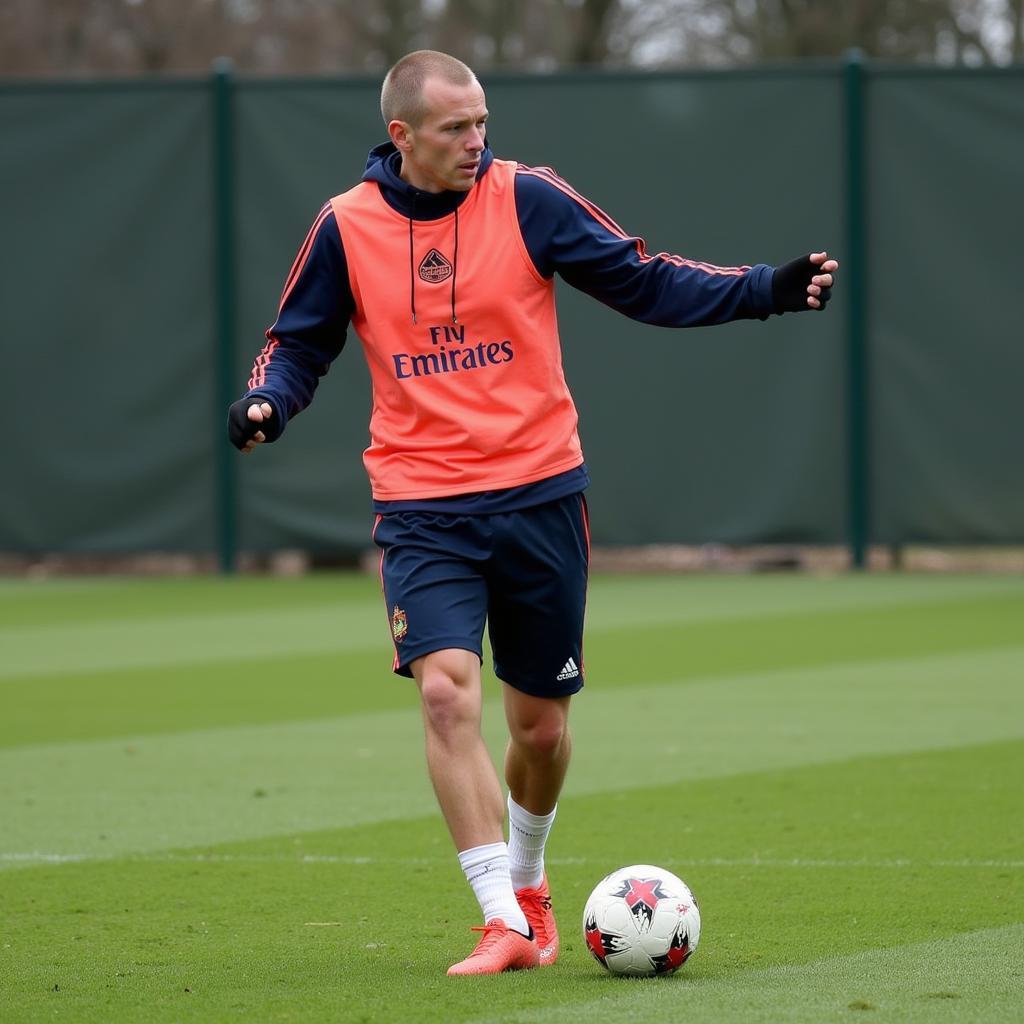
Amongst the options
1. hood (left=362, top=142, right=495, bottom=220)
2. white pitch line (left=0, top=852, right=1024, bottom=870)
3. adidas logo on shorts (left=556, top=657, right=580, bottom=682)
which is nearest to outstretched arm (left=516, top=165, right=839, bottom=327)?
hood (left=362, top=142, right=495, bottom=220)

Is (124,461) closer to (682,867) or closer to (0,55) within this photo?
(682,867)

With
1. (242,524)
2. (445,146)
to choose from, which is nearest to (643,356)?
(242,524)

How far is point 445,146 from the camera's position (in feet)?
17.2

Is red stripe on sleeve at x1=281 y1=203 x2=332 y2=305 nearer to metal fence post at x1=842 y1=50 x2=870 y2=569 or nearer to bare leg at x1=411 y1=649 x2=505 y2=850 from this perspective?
bare leg at x1=411 y1=649 x2=505 y2=850

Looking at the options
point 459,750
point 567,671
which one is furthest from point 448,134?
point 459,750

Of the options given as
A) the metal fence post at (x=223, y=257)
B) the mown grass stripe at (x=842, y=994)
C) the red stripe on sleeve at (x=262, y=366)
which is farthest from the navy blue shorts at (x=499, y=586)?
the metal fence post at (x=223, y=257)

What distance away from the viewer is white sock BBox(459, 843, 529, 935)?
16.5ft

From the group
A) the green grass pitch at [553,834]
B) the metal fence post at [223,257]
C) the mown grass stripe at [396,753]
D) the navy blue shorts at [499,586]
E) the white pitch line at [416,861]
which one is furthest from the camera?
the metal fence post at [223,257]

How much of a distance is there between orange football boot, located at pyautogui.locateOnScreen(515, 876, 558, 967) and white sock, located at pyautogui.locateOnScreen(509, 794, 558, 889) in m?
0.02

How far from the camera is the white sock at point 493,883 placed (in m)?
5.02

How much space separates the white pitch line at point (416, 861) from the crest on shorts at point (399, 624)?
159cm

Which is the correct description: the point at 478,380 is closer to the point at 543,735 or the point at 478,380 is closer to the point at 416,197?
the point at 416,197

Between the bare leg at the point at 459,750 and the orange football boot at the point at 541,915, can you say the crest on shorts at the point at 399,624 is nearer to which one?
the bare leg at the point at 459,750

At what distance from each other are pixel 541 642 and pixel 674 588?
10.9 metres
